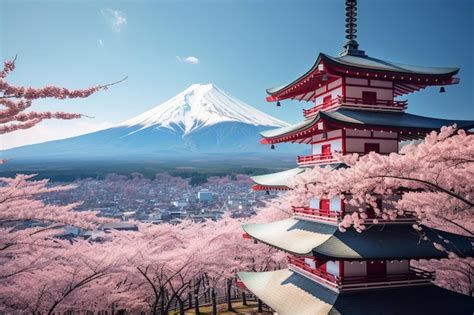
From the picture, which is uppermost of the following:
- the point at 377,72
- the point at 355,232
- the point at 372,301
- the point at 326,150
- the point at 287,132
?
the point at 377,72

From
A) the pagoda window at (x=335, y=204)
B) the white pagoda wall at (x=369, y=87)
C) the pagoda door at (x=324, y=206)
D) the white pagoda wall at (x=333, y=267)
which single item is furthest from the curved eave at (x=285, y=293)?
the white pagoda wall at (x=369, y=87)

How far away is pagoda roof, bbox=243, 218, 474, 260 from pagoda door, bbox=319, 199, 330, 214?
46cm

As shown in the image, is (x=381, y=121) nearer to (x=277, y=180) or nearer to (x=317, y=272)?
(x=277, y=180)

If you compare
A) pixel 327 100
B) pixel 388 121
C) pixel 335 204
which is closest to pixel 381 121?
pixel 388 121

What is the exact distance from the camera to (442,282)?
22828 mm

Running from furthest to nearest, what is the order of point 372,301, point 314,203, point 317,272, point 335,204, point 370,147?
point 314,203 < point 370,147 < point 317,272 < point 335,204 < point 372,301

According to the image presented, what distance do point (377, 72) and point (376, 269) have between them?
6.81 m

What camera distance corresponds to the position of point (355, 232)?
37.3ft

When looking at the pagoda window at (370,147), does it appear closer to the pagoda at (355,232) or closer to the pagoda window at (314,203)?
the pagoda at (355,232)

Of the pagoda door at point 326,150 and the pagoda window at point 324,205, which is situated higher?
the pagoda door at point 326,150

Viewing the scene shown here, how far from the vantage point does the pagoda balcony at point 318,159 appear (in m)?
12.5

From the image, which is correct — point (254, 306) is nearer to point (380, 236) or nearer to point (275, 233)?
point (275, 233)

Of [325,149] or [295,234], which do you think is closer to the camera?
[295,234]

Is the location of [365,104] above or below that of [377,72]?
below
